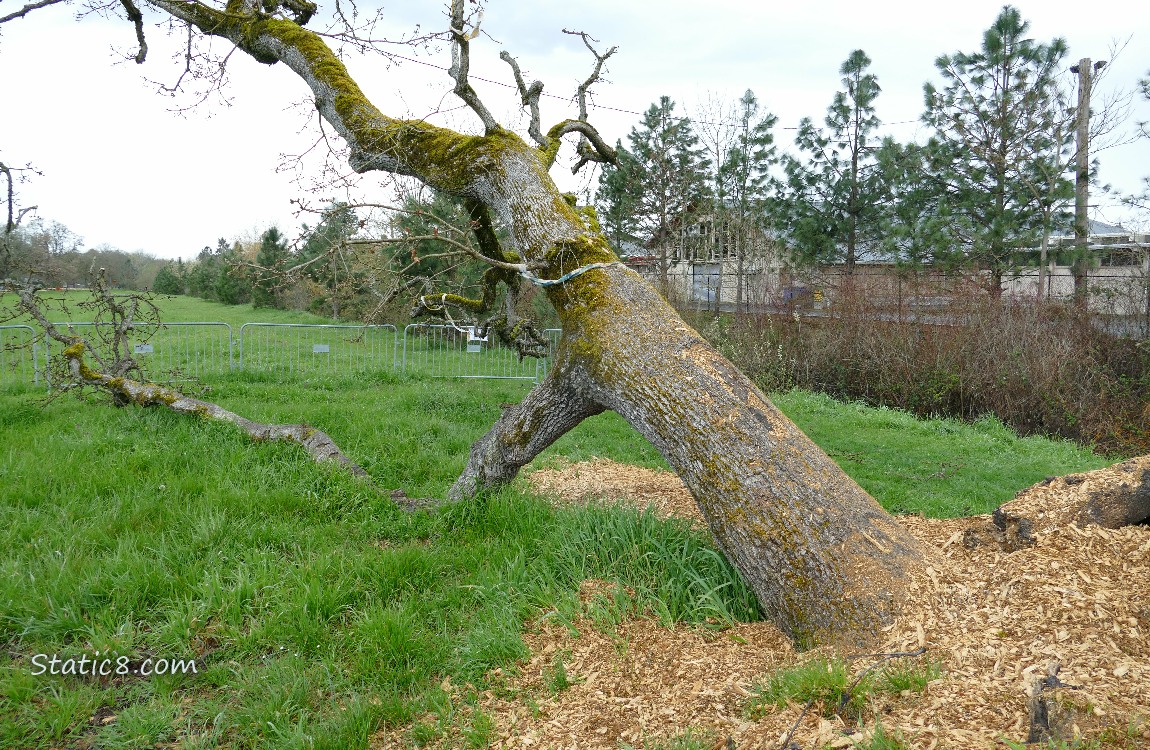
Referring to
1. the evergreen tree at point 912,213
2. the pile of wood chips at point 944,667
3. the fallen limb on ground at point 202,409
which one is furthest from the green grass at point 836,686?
the evergreen tree at point 912,213

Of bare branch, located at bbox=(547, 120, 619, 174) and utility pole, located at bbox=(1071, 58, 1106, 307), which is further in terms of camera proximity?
utility pole, located at bbox=(1071, 58, 1106, 307)

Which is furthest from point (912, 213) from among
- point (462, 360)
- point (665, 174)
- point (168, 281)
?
point (168, 281)

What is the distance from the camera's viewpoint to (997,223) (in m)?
14.6

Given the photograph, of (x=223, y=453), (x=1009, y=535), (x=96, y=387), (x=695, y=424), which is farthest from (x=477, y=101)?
(x=96, y=387)

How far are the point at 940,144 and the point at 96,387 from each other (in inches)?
683

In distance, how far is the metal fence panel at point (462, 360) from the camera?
14531mm

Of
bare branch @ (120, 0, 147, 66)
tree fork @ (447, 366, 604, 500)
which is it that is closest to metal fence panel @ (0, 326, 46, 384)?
bare branch @ (120, 0, 147, 66)

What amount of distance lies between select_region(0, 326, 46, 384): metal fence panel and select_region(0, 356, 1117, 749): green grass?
4257 millimetres

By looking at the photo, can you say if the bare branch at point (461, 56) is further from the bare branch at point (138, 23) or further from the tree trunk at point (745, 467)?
the bare branch at point (138, 23)

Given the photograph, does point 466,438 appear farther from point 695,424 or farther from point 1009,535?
point 1009,535

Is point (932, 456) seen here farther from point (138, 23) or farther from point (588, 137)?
point (138, 23)

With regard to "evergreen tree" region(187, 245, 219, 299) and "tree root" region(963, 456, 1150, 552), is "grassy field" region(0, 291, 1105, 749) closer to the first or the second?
"tree root" region(963, 456, 1150, 552)

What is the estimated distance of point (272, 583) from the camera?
4168 millimetres

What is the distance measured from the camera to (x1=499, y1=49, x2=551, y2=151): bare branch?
5.78m
